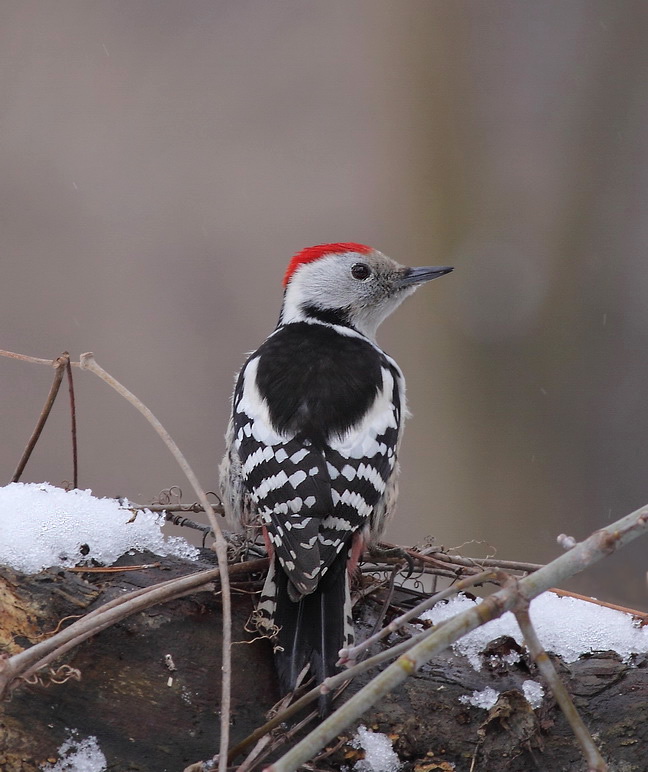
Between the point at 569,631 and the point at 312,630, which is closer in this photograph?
the point at 312,630

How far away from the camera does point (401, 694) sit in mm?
2057

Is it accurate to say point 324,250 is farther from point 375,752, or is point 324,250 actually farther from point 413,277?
point 375,752

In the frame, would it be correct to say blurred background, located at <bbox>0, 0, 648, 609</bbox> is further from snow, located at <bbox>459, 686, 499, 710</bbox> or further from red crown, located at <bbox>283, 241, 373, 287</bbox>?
snow, located at <bbox>459, 686, 499, 710</bbox>

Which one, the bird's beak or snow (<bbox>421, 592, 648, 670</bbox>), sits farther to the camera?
the bird's beak

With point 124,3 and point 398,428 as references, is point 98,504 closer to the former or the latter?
point 398,428

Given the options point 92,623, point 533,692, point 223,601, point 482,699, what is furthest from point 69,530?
point 533,692

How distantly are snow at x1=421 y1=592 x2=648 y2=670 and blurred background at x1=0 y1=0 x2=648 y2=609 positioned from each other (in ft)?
6.02

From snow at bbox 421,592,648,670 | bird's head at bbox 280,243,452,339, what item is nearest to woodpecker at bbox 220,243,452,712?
bird's head at bbox 280,243,452,339

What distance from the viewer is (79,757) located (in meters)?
1.95

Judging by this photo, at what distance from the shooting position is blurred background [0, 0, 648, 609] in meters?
4.33

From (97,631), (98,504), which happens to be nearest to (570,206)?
(98,504)

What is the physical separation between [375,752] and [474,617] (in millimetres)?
703

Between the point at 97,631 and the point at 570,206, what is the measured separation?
131 inches

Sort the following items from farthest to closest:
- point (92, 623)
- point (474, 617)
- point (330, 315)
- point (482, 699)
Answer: point (330, 315)
point (482, 699)
point (92, 623)
point (474, 617)
